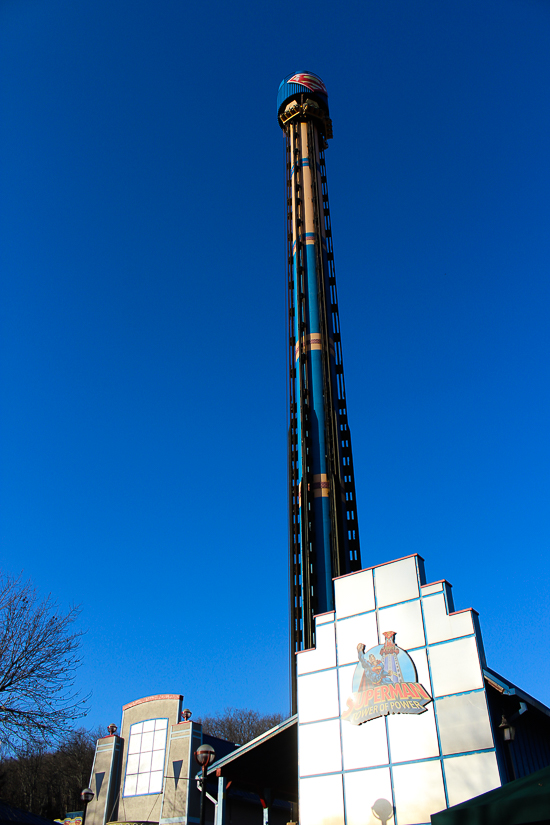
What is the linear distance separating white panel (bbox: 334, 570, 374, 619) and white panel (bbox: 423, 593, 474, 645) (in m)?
1.77

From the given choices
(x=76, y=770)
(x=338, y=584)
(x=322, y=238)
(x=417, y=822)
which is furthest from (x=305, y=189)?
(x=76, y=770)

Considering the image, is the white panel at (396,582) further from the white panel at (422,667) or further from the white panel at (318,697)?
the white panel at (318,697)

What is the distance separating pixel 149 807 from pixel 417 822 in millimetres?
14569

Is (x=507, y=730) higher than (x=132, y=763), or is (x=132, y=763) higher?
(x=132, y=763)

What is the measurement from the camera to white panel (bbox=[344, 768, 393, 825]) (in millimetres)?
14734

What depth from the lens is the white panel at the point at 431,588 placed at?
624 inches

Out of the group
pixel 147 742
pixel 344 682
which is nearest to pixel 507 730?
pixel 344 682

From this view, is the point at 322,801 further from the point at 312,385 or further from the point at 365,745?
the point at 312,385

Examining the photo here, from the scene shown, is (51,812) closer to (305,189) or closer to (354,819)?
(354,819)

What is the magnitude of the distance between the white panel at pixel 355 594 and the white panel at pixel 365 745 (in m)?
2.81

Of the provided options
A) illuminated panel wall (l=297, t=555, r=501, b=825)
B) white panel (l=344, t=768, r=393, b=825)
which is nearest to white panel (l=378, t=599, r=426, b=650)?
illuminated panel wall (l=297, t=555, r=501, b=825)

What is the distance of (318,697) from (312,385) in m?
22.2

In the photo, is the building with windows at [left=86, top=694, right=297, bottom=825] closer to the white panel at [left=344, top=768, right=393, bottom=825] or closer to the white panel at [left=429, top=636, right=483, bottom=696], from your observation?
the white panel at [left=344, top=768, right=393, bottom=825]

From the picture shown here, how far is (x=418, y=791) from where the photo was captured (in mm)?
14266
